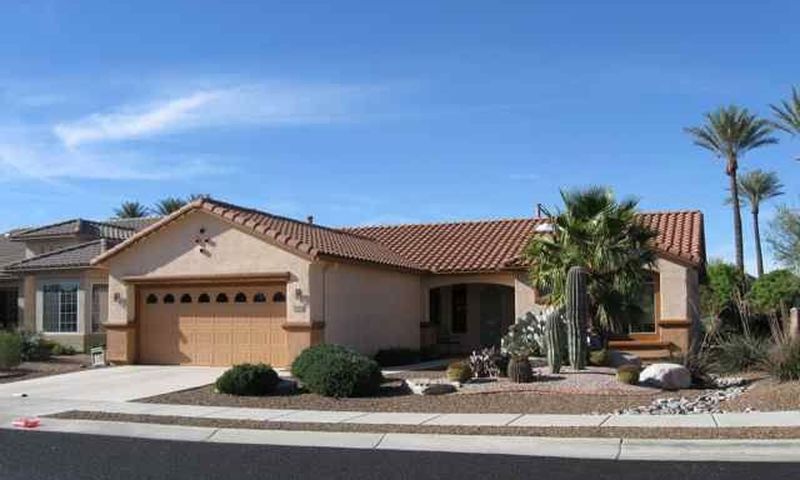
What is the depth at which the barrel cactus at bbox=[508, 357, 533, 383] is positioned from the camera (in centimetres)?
1808

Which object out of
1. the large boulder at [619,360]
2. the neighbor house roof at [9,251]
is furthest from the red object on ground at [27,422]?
the neighbor house roof at [9,251]

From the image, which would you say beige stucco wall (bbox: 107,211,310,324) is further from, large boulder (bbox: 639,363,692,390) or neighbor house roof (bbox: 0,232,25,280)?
neighbor house roof (bbox: 0,232,25,280)

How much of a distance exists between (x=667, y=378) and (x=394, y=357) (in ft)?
31.0

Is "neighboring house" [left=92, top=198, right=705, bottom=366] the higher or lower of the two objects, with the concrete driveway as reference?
higher

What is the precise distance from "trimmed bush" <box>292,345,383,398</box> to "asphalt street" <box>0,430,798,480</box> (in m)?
5.05

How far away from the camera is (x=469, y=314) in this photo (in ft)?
102

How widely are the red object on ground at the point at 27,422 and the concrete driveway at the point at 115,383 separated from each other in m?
2.64

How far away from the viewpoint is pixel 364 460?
1144 centimetres

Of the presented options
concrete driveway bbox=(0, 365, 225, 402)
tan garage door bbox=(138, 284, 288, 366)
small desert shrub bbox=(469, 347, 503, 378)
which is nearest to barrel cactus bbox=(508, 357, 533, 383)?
small desert shrub bbox=(469, 347, 503, 378)

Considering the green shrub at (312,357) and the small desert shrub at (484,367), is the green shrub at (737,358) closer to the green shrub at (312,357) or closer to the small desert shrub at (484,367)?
the small desert shrub at (484,367)

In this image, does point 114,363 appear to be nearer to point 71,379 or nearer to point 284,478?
point 71,379

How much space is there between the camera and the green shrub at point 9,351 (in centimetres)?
2423

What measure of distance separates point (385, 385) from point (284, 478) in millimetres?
9074

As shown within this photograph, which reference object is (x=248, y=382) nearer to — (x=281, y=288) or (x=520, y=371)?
(x=520, y=371)
